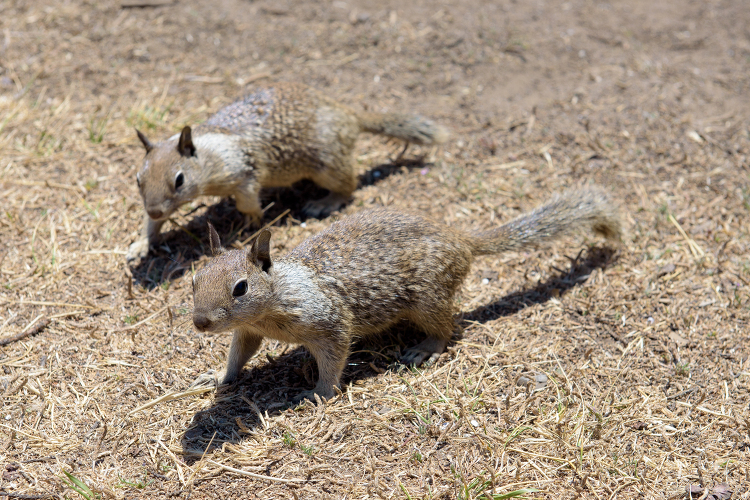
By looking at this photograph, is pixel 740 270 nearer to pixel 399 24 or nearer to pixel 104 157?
pixel 399 24

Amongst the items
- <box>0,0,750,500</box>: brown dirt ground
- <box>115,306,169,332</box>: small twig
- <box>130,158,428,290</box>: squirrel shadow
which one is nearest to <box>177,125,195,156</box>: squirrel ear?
<box>130,158,428,290</box>: squirrel shadow

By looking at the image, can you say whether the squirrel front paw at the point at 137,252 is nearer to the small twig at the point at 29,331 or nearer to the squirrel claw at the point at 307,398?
the small twig at the point at 29,331

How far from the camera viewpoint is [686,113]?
723 cm

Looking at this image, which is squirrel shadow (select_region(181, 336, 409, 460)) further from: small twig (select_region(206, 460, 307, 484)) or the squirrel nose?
the squirrel nose

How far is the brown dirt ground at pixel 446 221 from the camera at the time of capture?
3.89 meters

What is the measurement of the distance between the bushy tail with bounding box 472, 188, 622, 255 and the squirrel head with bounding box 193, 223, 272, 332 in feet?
5.62

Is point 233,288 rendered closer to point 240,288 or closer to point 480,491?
point 240,288

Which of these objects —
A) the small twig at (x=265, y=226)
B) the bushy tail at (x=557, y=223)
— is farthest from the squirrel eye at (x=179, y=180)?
the bushy tail at (x=557, y=223)

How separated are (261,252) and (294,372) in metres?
1.06

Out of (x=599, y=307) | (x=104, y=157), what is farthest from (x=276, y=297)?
(x=104, y=157)

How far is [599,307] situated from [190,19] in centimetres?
674

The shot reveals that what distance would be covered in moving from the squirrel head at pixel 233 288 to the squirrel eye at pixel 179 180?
1.64 m

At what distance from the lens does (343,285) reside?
434 centimetres

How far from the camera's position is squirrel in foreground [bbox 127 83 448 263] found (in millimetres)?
5504
